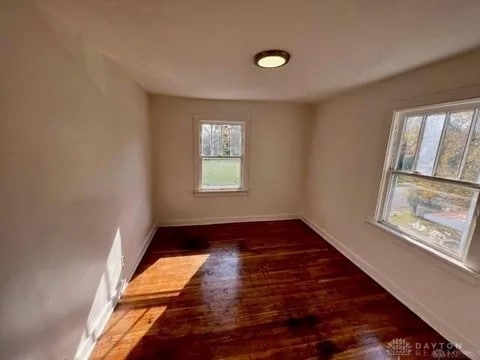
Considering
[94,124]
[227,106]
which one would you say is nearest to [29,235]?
[94,124]

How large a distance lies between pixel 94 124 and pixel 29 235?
90 centimetres

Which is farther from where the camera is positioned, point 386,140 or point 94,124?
point 386,140

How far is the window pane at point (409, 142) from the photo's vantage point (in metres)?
2.19

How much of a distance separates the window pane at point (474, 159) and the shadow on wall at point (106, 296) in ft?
9.42

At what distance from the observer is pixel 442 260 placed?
1867 mm

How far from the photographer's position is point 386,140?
2434mm

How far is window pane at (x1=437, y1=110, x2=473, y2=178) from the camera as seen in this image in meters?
1.78

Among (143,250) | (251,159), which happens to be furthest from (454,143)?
(143,250)

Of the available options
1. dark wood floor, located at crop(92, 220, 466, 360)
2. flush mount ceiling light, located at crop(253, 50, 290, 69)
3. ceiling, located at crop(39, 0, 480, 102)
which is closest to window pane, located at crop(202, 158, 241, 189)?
dark wood floor, located at crop(92, 220, 466, 360)

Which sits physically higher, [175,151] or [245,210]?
[175,151]

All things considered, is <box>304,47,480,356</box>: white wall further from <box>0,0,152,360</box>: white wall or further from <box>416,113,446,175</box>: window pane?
<box>0,0,152,360</box>: white wall

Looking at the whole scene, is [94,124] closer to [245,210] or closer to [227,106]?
[227,106]

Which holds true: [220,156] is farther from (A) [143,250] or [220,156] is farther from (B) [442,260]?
(B) [442,260]

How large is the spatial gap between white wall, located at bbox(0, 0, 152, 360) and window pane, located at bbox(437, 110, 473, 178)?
2.72m
